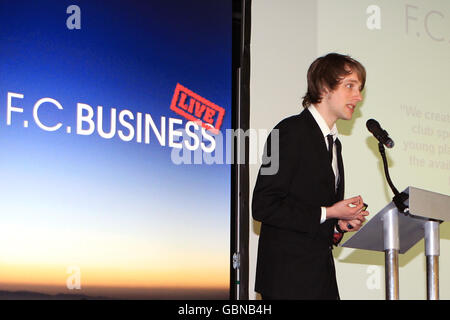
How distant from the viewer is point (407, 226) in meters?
2.16

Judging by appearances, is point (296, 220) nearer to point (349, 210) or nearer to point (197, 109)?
point (349, 210)

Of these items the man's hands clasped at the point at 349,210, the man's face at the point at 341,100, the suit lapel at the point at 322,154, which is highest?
the man's face at the point at 341,100

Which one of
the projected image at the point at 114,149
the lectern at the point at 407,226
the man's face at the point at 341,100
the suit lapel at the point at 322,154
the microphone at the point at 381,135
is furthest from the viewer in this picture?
the projected image at the point at 114,149

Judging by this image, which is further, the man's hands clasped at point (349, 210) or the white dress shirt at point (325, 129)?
the white dress shirt at point (325, 129)

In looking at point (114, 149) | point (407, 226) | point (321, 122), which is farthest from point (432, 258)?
point (114, 149)

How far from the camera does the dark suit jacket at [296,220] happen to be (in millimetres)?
2271

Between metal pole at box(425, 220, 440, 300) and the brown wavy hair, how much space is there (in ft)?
2.26

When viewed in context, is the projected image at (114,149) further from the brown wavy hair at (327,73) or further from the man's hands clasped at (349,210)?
the man's hands clasped at (349,210)

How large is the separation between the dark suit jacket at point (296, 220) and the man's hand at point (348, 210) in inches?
2.4

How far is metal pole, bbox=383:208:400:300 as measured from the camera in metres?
2.02

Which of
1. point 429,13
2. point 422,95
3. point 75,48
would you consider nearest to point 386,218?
point 75,48

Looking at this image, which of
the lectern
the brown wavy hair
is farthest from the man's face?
the lectern

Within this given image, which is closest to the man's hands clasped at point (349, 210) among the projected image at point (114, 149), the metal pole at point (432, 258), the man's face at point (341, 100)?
the metal pole at point (432, 258)

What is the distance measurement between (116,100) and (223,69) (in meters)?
0.63
